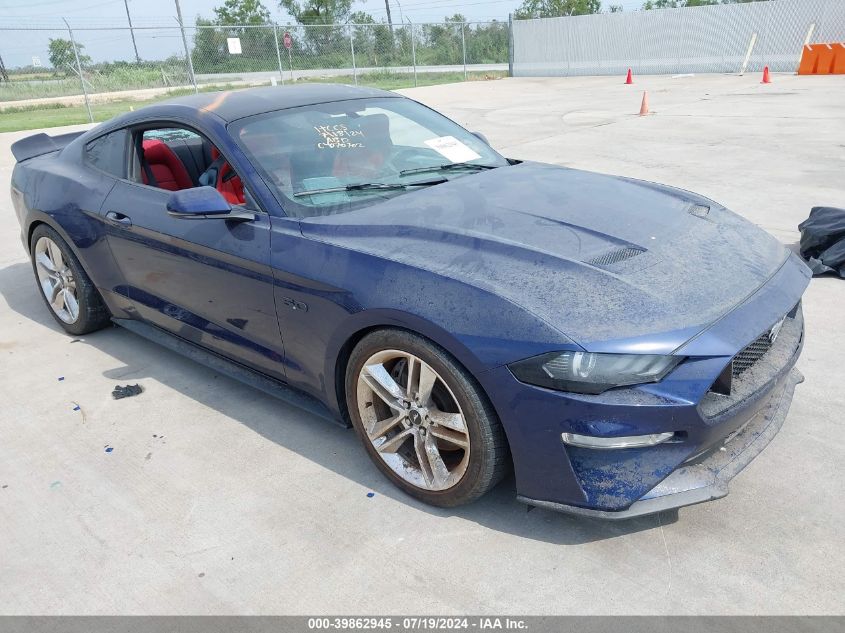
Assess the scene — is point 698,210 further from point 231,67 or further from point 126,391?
point 231,67

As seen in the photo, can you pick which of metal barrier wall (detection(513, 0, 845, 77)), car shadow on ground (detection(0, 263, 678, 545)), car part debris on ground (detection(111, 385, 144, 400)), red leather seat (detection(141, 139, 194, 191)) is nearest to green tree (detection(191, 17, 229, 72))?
metal barrier wall (detection(513, 0, 845, 77))

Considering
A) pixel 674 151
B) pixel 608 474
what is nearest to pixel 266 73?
pixel 674 151

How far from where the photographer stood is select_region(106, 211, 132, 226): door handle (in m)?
A: 3.83

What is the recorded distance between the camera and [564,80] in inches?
1037

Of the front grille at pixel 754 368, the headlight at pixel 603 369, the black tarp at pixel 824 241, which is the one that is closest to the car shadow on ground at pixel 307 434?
the front grille at pixel 754 368

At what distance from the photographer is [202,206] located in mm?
3102

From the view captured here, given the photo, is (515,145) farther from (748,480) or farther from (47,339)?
(748,480)

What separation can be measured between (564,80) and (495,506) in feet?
84.8

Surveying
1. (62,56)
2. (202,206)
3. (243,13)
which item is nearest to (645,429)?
(202,206)

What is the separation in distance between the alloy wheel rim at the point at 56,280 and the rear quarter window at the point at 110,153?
655 mm

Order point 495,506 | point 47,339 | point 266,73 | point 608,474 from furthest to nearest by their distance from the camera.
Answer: point 266,73 < point 47,339 < point 495,506 < point 608,474

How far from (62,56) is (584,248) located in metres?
21.7

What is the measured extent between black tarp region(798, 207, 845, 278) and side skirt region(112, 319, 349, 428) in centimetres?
370

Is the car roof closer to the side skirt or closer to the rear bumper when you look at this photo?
the side skirt
